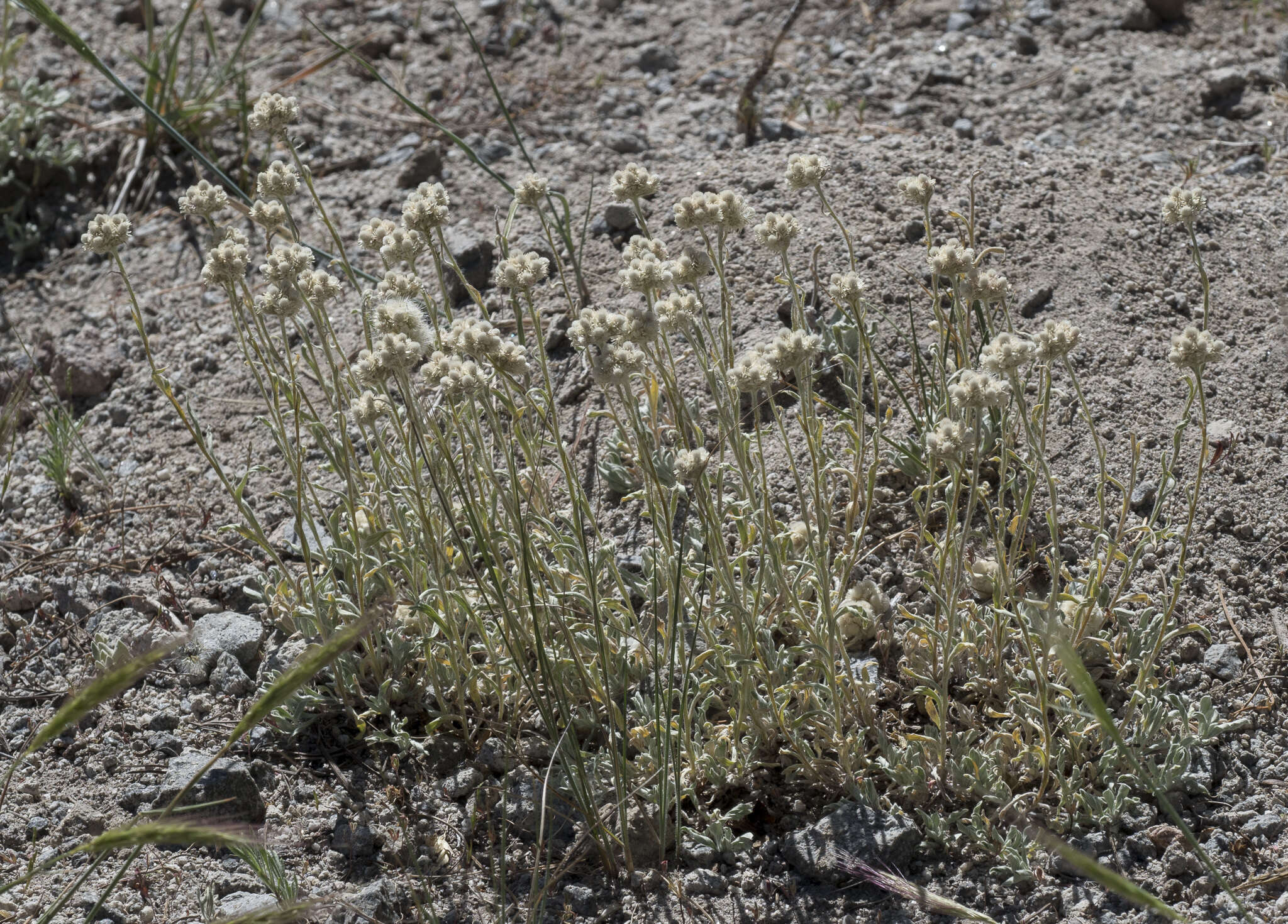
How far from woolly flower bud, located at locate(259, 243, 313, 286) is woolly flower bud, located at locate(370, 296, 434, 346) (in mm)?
309

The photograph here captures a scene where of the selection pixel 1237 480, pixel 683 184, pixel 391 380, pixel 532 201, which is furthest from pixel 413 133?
pixel 1237 480

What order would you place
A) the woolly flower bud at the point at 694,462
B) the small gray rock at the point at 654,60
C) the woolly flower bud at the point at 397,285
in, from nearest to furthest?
the woolly flower bud at the point at 694,462, the woolly flower bud at the point at 397,285, the small gray rock at the point at 654,60

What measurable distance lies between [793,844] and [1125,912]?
2.12 feet

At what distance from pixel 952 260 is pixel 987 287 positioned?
14 cm

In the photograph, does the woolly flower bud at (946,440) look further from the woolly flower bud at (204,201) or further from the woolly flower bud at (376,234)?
the woolly flower bud at (204,201)

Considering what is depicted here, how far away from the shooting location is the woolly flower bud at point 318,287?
103 inches

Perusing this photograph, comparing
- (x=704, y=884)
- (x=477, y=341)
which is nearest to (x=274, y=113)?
(x=477, y=341)

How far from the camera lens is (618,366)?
2256 mm

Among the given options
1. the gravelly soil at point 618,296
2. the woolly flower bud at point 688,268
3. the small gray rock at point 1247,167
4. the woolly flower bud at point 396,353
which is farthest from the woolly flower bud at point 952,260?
the small gray rock at point 1247,167

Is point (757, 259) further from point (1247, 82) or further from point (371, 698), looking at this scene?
point (1247, 82)

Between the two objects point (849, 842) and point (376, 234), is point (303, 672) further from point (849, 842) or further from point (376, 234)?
point (376, 234)

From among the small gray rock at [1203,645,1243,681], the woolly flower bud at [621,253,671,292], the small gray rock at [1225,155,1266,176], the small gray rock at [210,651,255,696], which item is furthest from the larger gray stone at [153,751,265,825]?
the small gray rock at [1225,155,1266,176]

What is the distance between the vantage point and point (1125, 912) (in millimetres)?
2262

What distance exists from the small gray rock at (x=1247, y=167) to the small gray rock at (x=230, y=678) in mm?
3724
